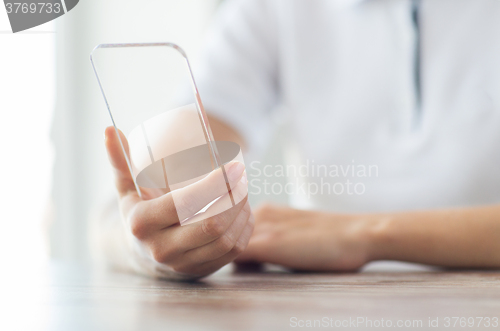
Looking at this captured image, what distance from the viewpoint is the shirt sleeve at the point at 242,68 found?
2.06 feet

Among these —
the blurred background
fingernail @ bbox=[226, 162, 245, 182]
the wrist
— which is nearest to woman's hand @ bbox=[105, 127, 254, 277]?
fingernail @ bbox=[226, 162, 245, 182]

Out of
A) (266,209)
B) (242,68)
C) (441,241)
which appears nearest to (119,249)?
(266,209)

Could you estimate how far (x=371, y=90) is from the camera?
0.57 metres

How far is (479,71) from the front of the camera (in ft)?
1.67

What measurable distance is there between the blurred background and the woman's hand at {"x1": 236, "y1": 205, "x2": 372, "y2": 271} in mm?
556

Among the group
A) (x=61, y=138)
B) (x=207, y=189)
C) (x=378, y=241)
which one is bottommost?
(x=61, y=138)

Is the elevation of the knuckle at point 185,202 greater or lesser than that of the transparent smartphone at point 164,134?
lesser

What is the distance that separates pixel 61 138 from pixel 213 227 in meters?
0.92

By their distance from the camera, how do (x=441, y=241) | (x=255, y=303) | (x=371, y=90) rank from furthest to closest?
(x=371, y=90)
(x=441, y=241)
(x=255, y=303)

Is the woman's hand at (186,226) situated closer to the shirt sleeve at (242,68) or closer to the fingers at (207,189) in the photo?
the fingers at (207,189)

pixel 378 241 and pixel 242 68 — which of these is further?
pixel 242 68

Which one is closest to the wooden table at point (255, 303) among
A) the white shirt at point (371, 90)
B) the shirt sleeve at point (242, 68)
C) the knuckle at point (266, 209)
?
the knuckle at point (266, 209)

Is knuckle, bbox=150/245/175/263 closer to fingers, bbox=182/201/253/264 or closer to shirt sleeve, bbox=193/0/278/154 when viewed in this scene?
fingers, bbox=182/201/253/264

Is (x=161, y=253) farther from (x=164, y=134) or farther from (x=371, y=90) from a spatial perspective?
(x=371, y=90)
